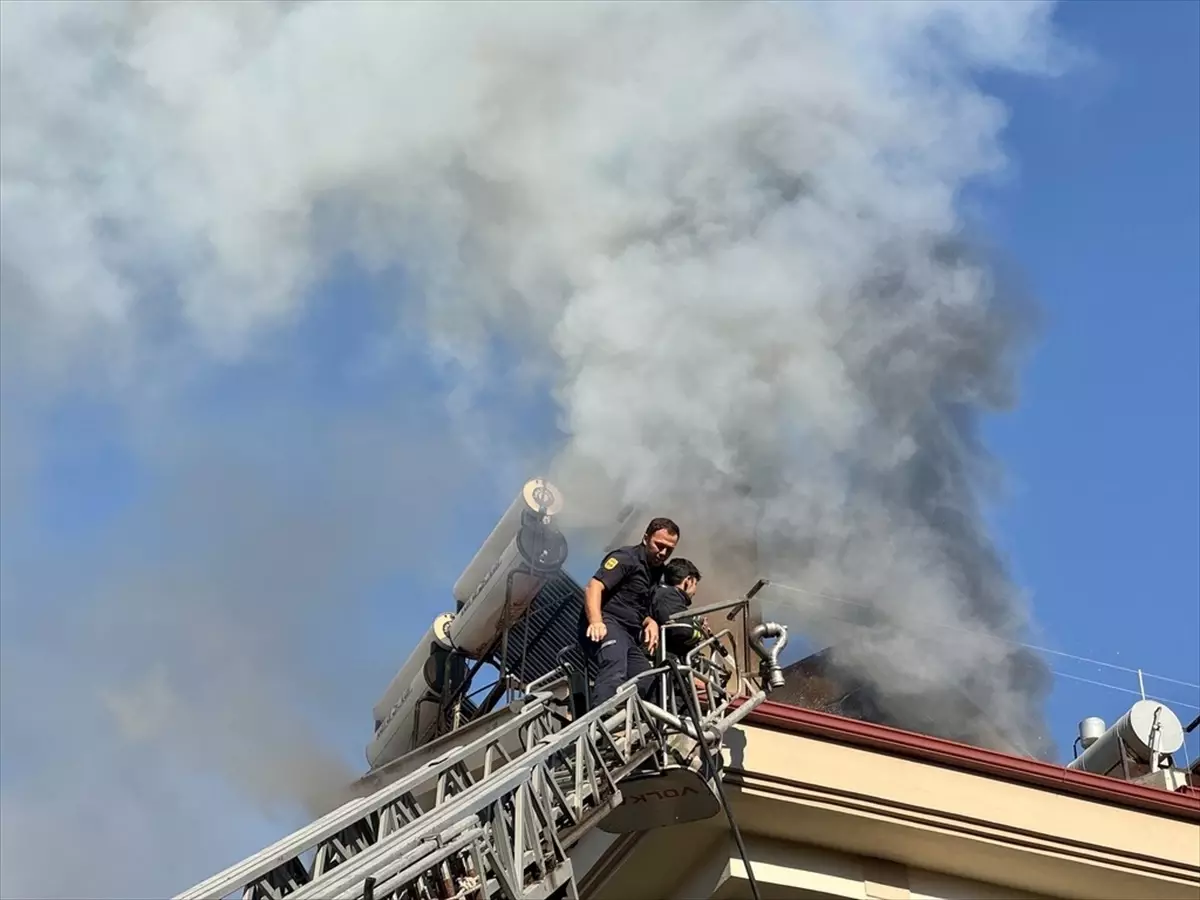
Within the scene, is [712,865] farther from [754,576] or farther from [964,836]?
[754,576]

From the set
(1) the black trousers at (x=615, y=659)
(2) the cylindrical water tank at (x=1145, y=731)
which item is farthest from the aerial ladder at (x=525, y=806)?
(2) the cylindrical water tank at (x=1145, y=731)

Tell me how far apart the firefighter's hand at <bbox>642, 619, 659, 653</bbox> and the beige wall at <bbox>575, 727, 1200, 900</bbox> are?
2.06ft

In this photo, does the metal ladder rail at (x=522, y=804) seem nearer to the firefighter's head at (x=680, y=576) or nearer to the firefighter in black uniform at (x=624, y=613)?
the firefighter in black uniform at (x=624, y=613)

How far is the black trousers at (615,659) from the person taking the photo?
277 inches

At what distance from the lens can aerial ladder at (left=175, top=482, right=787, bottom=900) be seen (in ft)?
17.2

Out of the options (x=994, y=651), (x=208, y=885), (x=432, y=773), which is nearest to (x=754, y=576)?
(x=994, y=651)

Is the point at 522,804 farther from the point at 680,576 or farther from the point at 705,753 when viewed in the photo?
the point at 680,576

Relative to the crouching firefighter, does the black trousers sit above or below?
below

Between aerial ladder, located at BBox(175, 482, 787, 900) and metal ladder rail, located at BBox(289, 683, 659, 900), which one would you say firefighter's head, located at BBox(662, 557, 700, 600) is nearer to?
aerial ladder, located at BBox(175, 482, 787, 900)

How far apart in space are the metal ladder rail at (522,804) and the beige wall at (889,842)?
0.84 meters

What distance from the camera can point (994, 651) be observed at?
538 inches

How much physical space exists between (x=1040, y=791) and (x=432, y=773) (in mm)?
3519

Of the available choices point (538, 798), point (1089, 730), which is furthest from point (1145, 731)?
point (538, 798)

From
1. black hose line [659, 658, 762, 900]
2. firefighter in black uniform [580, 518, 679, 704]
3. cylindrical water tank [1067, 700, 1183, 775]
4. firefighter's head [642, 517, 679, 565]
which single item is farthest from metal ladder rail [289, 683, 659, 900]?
cylindrical water tank [1067, 700, 1183, 775]
